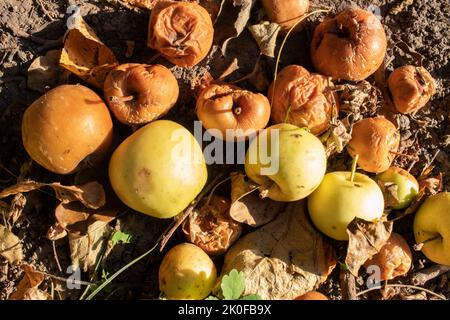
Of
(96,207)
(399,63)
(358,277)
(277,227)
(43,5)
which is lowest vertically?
(358,277)

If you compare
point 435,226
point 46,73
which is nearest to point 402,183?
point 435,226

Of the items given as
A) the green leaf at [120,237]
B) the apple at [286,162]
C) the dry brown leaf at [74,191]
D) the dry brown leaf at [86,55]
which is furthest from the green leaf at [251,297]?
the dry brown leaf at [86,55]

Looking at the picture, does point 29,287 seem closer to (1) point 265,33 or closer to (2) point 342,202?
(2) point 342,202

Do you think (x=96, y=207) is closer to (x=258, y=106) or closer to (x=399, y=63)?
(x=258, y=106)

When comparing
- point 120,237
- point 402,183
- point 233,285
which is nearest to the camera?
point 233,285

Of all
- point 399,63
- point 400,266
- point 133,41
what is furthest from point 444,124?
point 133,41

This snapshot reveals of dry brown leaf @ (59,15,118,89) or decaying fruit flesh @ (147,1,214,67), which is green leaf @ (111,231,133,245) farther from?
decaying fruit flesh @ (147,1,214,67)

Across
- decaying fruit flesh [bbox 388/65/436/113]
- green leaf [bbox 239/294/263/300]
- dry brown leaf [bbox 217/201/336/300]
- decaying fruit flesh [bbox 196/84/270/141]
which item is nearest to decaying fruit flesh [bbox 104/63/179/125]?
decaying fruit flesh [bbox 196/84/270/141]
